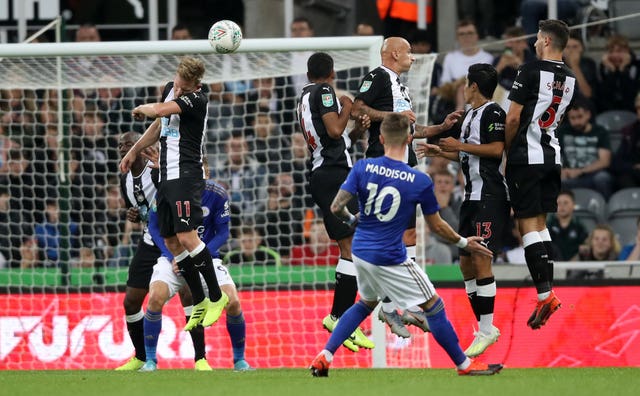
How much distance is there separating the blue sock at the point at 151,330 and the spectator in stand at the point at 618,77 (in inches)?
280

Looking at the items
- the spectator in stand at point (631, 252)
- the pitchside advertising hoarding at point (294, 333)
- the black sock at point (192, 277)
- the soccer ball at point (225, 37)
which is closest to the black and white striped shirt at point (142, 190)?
the black sock at point (192, 277)

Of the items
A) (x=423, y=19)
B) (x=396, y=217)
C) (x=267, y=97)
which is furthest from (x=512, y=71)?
(x=396, y=217)

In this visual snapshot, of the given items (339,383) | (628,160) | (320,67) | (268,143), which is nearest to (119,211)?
(268,143)

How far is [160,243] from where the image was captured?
11953mm

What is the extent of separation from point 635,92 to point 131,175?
7124 millimetres

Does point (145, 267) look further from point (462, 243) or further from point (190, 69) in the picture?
point (462, 243)

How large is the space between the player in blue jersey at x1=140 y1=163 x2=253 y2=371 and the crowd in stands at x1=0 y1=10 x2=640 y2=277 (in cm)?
198

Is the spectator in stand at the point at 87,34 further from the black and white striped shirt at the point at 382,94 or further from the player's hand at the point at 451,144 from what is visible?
the player's hand at the point at 451,144

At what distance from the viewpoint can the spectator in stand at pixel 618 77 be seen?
1612 cm

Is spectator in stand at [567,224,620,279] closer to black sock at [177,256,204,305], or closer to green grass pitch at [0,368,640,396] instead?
green grass pitch at [0,368,640,396]

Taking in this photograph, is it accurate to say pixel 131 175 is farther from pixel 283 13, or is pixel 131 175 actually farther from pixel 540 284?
pixel 283 13

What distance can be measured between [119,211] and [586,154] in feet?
18.1

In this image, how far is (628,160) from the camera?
15.9 metres

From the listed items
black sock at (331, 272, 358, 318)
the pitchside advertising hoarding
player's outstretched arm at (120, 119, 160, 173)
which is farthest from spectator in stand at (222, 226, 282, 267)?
player's outstretched arm at (120, 119, 160, 173)
